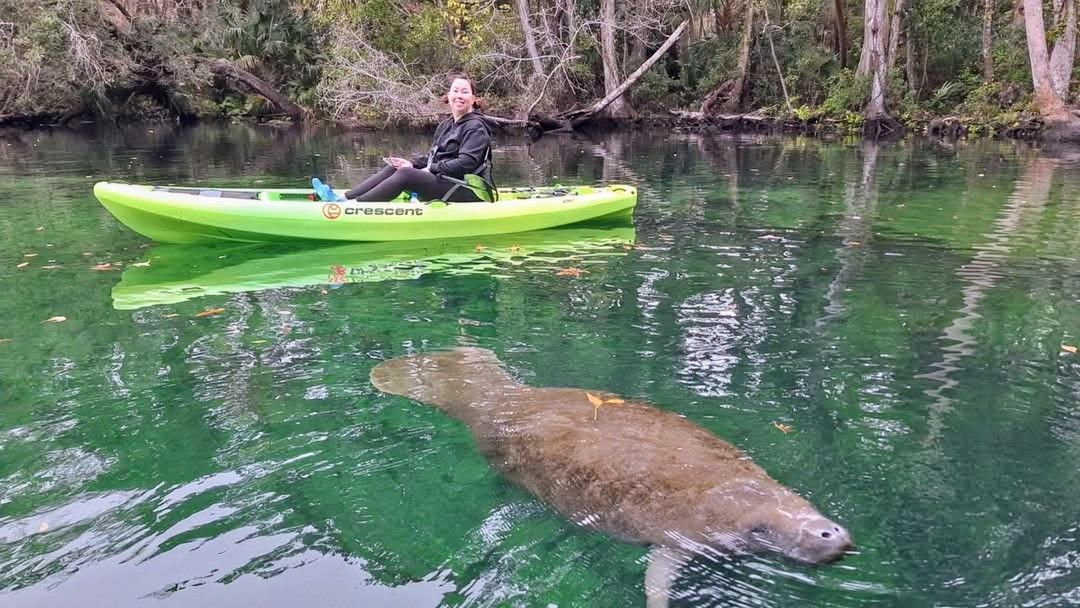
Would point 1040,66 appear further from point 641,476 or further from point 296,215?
point 641,476

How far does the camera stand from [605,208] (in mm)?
9148

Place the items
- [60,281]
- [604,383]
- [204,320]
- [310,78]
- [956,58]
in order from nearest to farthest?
[604,383]
[204,320]
[60,281]
[956,58]
[310,78]

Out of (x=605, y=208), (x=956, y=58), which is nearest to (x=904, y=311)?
(x=605, y=208)

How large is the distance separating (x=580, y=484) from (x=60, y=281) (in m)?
5.58

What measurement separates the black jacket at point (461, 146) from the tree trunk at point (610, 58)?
16.7 metres

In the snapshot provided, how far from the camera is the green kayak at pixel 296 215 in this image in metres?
7.68

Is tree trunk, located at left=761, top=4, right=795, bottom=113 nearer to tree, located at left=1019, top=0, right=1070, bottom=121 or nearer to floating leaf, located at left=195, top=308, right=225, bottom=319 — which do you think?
tree, located at left=1019, top=0, right=1070, bottom=121

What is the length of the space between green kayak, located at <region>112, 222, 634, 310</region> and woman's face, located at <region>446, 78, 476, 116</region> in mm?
1368

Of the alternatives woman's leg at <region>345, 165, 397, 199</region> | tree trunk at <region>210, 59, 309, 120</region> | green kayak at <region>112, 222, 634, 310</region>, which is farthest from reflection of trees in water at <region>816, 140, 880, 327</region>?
tree trunk at <region>210, 59, 309, 120</region>

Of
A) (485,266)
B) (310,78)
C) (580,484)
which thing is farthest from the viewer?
(310,78)

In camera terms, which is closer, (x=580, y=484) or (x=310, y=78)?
(x=580, y=484)

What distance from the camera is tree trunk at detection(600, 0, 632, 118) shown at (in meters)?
23.9

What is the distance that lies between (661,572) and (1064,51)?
68.0ft

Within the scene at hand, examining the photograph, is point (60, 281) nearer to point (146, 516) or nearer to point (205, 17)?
point (146, 516)
